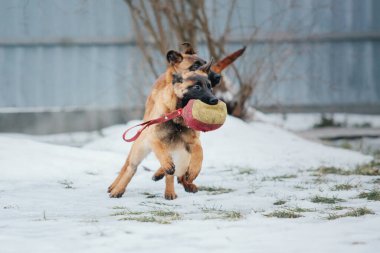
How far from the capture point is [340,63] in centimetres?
1186

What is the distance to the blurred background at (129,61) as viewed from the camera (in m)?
11.2

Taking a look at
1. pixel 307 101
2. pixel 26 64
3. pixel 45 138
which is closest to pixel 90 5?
pixel 26 64

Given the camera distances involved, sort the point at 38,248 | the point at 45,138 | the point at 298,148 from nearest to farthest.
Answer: the point at 38,248
the point at 298,148
the point at 45,138

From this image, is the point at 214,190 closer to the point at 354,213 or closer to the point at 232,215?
the point at 232,215

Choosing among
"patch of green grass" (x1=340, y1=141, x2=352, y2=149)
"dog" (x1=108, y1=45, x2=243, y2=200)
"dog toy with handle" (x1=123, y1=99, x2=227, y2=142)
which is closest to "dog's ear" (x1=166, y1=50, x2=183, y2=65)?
"dog" (x1=108, y1=45, x2=243, y2=200)

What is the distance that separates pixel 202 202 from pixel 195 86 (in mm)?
879

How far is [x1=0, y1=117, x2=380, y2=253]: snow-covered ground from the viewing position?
3.35 meters

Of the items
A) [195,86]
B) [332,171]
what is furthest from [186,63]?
[332,171]

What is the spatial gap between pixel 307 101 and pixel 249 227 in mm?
8295

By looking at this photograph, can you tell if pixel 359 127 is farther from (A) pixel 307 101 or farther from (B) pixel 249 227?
(B) pixel 249 227

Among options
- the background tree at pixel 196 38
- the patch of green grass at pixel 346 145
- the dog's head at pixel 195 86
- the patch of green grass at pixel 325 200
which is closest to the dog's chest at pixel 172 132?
the dog's head at pixel 195 86

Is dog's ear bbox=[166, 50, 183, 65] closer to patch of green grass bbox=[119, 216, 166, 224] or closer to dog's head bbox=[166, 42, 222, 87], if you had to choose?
dog's head bbox=[166, 42, 222, 87]

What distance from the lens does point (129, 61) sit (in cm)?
1145

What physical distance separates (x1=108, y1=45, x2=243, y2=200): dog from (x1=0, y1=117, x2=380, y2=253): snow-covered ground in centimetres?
24
